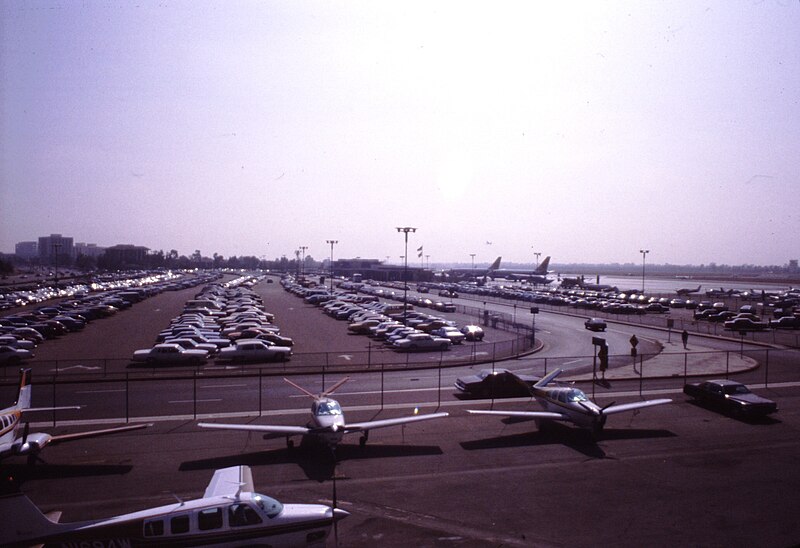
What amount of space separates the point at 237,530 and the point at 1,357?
32.7m

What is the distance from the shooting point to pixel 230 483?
12.5 meters

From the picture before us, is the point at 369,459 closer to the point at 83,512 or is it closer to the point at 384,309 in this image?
the point at 83,512

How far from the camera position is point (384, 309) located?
221 feet

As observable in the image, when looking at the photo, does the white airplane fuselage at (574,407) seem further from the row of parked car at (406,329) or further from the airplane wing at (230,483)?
the row of parked car at (406,329)

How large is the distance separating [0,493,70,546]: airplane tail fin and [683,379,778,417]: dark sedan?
79.9 feet

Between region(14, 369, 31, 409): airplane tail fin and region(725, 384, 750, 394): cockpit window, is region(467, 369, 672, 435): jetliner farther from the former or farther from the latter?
region(14, 369, 31, 409): airplane tail fin

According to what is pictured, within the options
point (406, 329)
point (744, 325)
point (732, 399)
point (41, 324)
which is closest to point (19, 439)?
point (732, 399)

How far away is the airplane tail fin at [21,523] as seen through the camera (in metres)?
9.82

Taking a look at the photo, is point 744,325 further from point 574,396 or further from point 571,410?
point 571,410

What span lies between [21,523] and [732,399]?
25.1m

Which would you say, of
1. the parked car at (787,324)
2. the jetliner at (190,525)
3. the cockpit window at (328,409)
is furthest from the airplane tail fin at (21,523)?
the parked car at (787,324)

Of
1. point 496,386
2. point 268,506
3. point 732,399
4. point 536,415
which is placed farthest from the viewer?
point 496,386

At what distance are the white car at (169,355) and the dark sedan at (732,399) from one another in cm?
2846

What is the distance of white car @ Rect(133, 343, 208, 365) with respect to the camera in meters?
35.0
